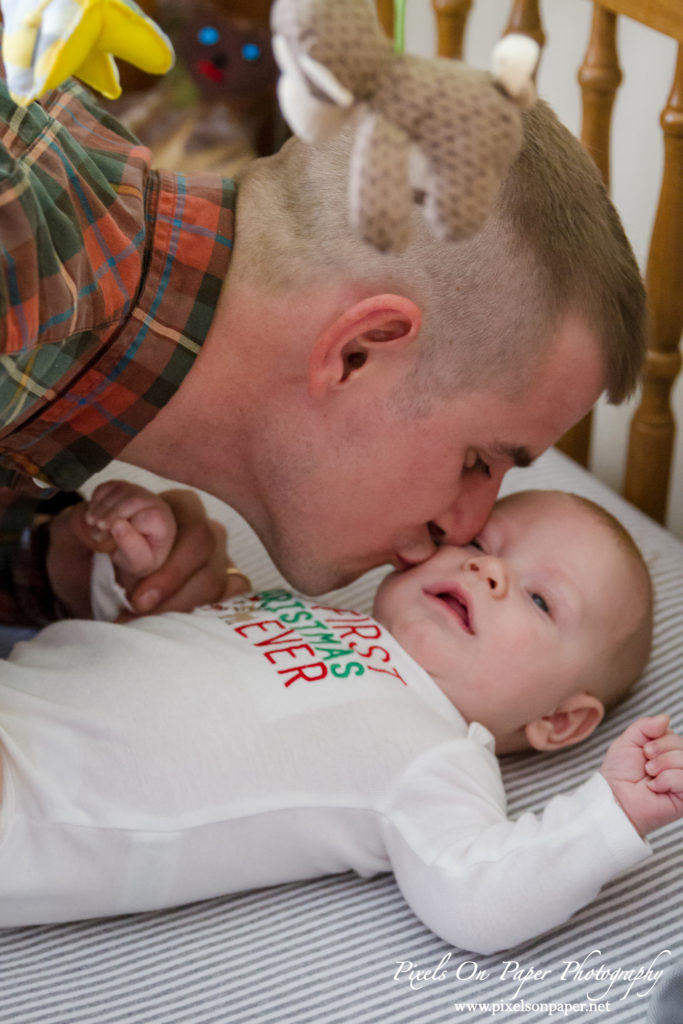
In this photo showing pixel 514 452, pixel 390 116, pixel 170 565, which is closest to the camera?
pixel 390 116

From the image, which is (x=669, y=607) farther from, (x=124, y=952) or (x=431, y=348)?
(x=124, y=952)

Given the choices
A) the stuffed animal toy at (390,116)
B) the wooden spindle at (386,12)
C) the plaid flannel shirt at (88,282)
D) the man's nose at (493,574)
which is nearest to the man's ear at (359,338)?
the plaid flannel shirt at (88,282)

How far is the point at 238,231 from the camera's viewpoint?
42.2 inches

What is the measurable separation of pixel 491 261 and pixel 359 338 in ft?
0.43

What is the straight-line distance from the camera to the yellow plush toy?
2.52ft

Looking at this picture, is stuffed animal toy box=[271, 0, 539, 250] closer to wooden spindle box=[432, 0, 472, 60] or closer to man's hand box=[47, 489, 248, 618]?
man's hand box=[47, 489, 248, 618]

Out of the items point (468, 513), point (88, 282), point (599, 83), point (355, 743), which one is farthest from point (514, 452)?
point (599, 83)

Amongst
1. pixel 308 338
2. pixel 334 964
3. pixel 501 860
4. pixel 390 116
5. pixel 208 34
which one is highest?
pixel 390 116

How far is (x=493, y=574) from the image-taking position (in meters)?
1.13

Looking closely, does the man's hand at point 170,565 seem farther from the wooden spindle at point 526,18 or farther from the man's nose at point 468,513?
the wooden spindle at point 526,18

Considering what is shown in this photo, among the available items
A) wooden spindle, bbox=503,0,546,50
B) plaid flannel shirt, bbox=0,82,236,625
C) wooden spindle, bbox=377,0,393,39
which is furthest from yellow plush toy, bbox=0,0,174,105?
wooden spindle, bbox=377,0,393,39

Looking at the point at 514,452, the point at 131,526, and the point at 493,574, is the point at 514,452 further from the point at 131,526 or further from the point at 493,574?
→ the point at 131,526

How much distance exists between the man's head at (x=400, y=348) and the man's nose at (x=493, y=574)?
2.1 inches

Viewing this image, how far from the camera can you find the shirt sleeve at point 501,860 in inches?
34.5
